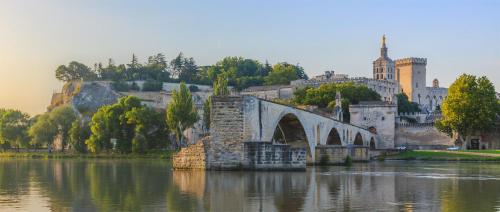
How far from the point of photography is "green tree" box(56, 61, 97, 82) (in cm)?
14262

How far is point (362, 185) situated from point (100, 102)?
3889 inches

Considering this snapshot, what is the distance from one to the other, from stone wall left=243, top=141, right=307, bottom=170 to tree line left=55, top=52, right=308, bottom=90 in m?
93.7

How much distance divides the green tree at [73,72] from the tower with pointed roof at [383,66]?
55585mm

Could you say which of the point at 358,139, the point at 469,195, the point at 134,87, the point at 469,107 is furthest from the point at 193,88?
the point at 469,195

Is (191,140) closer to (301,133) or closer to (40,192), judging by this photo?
(301,133)

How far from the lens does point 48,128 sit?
87.9 m

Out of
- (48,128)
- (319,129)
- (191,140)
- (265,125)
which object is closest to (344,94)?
(191,140)

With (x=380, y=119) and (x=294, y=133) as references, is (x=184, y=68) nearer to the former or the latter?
(x=380, y=119)

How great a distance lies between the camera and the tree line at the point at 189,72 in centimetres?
13500

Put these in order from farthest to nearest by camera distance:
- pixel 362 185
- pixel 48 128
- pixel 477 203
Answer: pixel 48 128 < pixel 362 185 < pixel 477 203

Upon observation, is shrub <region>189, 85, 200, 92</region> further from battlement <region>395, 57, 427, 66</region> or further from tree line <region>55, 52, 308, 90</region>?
battlement <region>395, 57, 427, 66</region>

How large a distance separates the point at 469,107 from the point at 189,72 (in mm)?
77023

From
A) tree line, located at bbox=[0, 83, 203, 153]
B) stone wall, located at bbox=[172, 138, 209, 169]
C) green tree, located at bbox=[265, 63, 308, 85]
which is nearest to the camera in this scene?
stone wall, located at bbox=[172, 138, 209, 169]

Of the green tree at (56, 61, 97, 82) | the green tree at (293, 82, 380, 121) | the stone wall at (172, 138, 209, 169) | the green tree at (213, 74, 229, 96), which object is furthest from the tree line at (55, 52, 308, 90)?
the stone wall at (172, 138, 209, 169)
